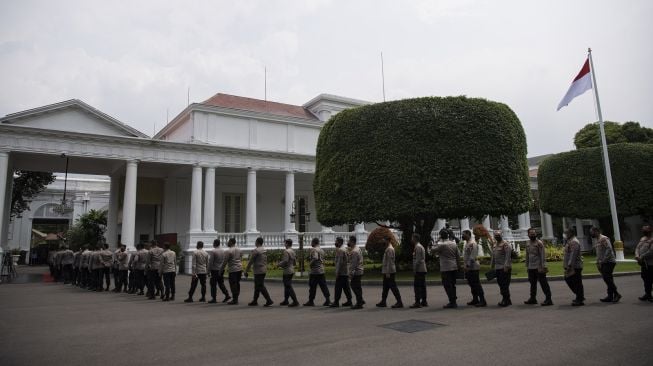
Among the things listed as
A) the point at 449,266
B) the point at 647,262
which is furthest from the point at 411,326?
the point at 647,262

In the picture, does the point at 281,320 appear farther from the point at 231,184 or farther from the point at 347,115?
the point at 231,184

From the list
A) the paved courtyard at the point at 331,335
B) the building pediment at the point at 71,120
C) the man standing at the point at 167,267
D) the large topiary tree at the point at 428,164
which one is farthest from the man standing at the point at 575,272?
the building pediment at the point at 71,120

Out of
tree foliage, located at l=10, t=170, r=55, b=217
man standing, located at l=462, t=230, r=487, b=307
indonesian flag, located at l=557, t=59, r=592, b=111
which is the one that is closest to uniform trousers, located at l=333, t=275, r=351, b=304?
man standing, located at l=462, t=230, r=487, b=307

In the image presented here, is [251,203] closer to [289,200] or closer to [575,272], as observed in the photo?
[289,200]

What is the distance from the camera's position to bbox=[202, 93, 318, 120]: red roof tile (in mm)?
29734

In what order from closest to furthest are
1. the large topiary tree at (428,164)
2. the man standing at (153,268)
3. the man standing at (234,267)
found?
the man standing at (234,267), the man standing at (153,268), the large topiary tree at (428,164)

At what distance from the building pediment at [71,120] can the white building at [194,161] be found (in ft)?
0.15

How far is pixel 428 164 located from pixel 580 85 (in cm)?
924

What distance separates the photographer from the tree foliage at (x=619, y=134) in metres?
37.8

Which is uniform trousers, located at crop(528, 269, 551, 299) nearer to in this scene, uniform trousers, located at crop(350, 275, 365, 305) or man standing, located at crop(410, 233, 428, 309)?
man standing, located at crop(410, 233, 428, 309)

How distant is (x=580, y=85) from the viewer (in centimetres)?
2050

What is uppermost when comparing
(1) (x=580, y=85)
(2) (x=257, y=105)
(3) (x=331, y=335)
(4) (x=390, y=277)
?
(2) (x=257, y=105)

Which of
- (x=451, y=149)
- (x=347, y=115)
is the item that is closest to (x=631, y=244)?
(x=451, y=149)

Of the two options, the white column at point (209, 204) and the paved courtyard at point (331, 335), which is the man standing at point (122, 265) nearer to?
the paved courtyard at point (331, 335)
